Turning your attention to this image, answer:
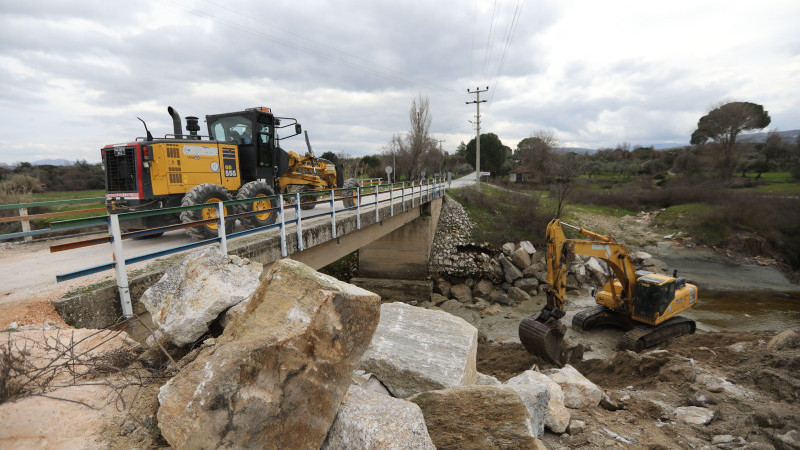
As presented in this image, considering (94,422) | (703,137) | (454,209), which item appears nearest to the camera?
(94,422)

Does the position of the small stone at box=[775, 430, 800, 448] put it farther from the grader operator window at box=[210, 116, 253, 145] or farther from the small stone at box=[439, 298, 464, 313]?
the small stone at box=[439, 298, 464, 313]

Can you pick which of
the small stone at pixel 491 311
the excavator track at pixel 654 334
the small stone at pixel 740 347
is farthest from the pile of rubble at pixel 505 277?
the small stone at pixel 740 347

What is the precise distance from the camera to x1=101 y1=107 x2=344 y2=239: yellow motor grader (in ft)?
22.9

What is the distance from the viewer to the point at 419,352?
4180 mm

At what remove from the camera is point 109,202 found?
7.02 m

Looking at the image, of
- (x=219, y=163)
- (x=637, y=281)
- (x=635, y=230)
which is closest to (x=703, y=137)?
(x=635, y=230)

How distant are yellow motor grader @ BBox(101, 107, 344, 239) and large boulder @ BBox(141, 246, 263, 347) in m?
3.07

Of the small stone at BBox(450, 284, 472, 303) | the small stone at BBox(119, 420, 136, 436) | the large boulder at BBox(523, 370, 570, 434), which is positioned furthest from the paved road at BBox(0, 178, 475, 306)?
the small stone at BBox(450, 284, 472, 303)

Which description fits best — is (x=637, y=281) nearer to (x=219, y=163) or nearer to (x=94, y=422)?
(x=219, y=163)

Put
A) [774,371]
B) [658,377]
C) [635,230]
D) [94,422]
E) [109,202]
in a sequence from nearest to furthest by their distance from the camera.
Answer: [94,422], [109,202], [774,371], [658,377], [635,230]

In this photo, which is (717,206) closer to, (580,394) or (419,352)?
(580,394)

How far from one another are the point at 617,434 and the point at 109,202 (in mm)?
9420

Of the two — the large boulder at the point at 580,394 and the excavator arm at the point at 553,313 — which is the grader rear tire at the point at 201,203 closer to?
the large boulder at the point at 580,394

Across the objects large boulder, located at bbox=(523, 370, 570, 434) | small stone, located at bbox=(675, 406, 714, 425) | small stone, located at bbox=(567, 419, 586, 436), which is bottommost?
small stone, located at bbox=(675, 406, 714, 425)
